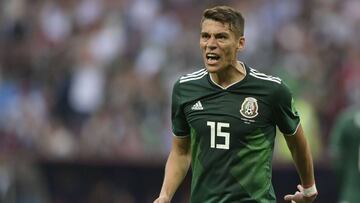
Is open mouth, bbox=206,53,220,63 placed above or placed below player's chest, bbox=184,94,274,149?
above

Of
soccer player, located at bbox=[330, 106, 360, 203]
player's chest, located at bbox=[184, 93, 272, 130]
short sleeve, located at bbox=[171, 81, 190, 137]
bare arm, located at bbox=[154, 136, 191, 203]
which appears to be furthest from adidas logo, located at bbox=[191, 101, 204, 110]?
soccer player, located at bbox=[330, 106, 360, 203]

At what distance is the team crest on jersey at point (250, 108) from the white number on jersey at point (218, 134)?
0.13 meters

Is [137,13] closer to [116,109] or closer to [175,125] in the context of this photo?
[116,109]

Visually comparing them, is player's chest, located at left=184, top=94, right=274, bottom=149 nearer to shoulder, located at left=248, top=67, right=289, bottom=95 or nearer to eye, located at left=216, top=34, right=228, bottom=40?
shoulder, located at left=248, top=67, right=289, bottom=95

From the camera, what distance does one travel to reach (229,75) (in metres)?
8.04

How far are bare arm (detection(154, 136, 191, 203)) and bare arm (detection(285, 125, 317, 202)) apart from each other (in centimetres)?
68

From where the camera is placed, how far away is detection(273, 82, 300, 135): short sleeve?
7.92 m

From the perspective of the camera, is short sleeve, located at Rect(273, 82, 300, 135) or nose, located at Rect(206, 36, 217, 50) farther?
short sleeve, located at Rect(273, 82, 300, 135)

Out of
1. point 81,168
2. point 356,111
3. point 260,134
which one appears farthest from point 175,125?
point 81,168

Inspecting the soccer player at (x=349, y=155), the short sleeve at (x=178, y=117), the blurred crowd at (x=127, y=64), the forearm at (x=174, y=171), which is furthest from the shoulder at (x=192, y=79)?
the blurred crowd at (x=127, y=64)

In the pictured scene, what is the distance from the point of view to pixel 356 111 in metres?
11.3

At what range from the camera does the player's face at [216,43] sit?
7.80m

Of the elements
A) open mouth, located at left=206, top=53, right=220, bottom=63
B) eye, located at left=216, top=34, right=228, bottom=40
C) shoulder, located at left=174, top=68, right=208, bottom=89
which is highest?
eye, located at left=216, top=34, right=228, bottom=40

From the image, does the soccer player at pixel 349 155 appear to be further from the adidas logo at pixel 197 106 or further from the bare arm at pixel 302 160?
the adidas logo at pixel 197 106
